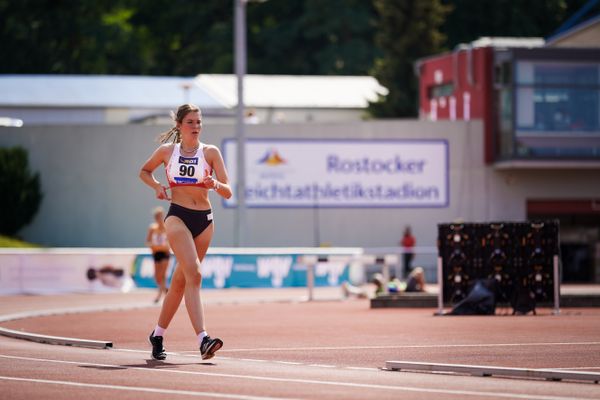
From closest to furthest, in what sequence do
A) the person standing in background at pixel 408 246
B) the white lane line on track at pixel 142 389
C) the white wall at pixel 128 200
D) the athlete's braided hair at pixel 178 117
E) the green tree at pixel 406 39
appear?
the white lane line on track at pixel 142 389 < the athlete's braided hair at pixel 178 117 < the person standing in background at pixel 408 246 < the white wall at pixel 128 200 < the green tree at pixel 406 39

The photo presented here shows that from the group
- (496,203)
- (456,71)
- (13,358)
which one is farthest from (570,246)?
(13,358)

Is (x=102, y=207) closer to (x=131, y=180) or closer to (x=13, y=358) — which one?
(x=131, y=180)

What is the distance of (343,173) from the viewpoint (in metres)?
48.6

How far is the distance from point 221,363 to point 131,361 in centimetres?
80

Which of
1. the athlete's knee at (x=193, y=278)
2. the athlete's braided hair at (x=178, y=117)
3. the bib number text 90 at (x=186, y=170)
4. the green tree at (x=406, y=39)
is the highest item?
the green tree at (x=406, y=39)

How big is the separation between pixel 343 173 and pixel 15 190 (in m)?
10.0

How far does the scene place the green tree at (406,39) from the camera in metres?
73.6

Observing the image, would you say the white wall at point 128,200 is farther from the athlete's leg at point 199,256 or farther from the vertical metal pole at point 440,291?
the athlete's leg at point 199,256

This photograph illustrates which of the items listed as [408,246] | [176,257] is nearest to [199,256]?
[176,257]

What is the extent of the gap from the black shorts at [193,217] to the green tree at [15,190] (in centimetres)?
3455

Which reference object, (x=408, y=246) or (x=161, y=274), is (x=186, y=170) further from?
(x=408, y=246)

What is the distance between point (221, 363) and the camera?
43.0 ft

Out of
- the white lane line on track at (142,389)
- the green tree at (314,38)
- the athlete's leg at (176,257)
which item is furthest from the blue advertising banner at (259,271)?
the green tree at (314,38)

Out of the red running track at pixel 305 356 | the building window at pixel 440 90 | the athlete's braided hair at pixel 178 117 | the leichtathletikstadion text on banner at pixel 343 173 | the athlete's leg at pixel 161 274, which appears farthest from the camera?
the building window at pixel 440 90
